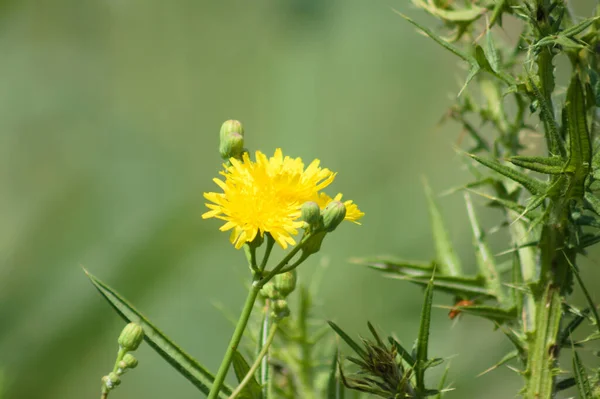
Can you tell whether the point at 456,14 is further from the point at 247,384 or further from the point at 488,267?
the point at 247,384

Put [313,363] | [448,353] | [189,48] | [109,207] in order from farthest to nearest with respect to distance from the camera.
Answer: [189,48], [109,207], [448,353], [313,363]

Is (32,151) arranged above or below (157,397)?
above

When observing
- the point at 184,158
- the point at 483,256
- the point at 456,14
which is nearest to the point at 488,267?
the point at 483,256

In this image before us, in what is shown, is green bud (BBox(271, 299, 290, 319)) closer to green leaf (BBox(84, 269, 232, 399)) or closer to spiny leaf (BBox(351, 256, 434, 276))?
green leaf (BBox(84, 269, 232, 399))

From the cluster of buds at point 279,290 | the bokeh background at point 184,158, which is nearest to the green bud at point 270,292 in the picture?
the cluster of buds at point 279,290

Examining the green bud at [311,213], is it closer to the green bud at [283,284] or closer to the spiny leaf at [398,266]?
the green bud at [283,284]

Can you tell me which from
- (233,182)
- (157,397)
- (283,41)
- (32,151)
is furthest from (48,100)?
(233,182)

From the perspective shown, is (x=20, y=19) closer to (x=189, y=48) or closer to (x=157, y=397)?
(x=189, y=48)
